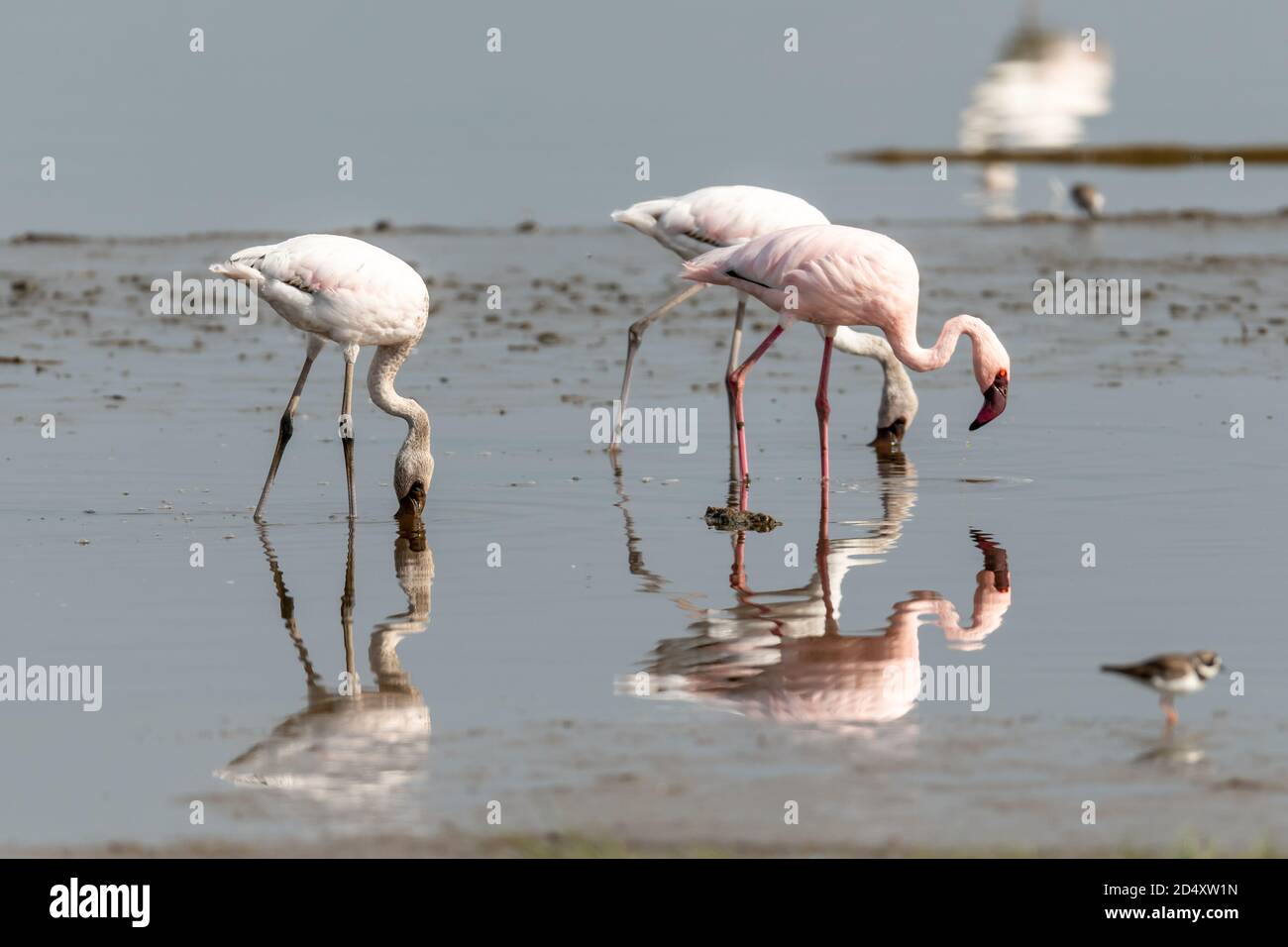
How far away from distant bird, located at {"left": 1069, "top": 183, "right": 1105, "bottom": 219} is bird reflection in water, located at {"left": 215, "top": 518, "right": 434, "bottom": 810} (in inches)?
710

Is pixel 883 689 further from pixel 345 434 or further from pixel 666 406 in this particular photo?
pixel 666 406

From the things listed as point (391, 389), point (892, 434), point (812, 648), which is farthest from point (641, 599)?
point (892, 434)

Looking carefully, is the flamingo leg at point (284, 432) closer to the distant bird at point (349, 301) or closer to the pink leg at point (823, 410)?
the distant bird at point (349, 301)

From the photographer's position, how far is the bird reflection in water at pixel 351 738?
623cm

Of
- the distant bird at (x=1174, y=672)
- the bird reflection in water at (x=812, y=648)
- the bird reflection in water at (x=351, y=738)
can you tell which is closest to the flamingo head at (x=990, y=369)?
the bird reflection in water at (x=812, y=648)

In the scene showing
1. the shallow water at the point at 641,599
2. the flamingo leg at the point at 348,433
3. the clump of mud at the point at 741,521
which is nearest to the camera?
the shallow water at the point at 641,599

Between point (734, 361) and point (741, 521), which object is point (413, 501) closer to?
point (741, 521)

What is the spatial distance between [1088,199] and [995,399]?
14.6 meters

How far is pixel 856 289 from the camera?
1090 centimetres

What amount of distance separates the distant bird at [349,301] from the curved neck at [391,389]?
1 centimetres

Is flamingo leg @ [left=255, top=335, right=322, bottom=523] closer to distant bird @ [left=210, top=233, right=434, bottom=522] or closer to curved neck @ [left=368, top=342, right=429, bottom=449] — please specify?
distant bird @ [left=210, top=233, right=434, bottom=522]

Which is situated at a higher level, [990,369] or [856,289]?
[856,289]

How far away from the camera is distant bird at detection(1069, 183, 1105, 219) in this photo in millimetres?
24844

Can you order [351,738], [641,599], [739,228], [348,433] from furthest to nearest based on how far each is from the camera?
1. [739,228]
2. [348,433]
3. [641,599]
4. [351,738]
